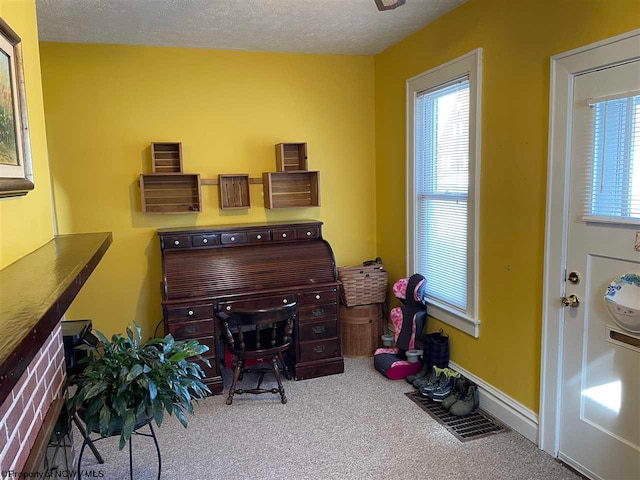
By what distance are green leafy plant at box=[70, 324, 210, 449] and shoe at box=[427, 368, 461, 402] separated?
162cm

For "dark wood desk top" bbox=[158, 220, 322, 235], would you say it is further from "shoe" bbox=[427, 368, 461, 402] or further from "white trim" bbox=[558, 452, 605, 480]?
"white trim" bbox=[558, 452, 605, 480]

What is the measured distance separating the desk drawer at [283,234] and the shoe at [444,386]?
147cm

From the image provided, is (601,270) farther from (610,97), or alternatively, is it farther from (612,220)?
(610,97)

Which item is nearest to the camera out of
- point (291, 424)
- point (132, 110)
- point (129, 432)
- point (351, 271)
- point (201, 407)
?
point (129, 432)

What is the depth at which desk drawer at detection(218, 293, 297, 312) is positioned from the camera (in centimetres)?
324

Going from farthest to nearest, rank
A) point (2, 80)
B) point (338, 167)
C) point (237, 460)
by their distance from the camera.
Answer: point (338, 167), point (237, 460), point (2, 80)

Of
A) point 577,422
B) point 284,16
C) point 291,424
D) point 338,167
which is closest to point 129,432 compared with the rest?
point 291,424

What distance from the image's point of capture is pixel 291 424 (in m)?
2.83

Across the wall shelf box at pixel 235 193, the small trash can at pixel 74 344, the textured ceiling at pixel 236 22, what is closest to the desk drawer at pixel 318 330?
the wall shelf box at pixel 235 193

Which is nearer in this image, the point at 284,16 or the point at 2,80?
the point at 2,80

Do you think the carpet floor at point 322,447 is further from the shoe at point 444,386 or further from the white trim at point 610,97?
the white trim at point 610,97

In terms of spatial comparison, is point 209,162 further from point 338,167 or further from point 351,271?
point 351,271

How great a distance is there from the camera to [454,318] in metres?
3.13

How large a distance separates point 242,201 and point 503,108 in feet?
6.75
